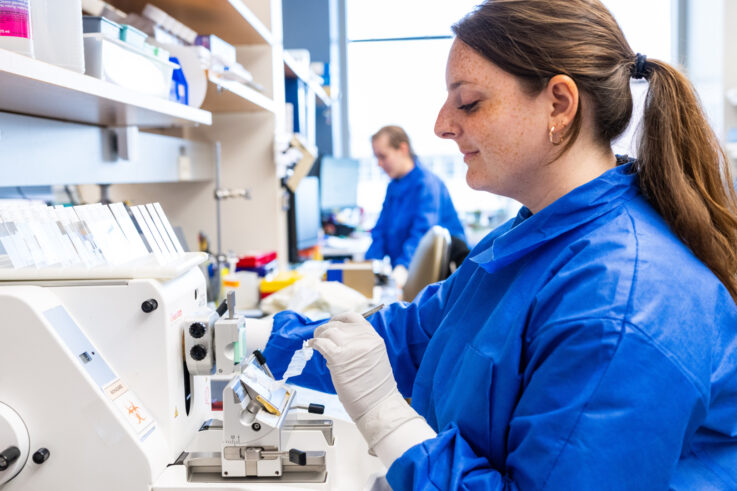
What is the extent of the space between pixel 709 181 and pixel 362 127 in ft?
16.8

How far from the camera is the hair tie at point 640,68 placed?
3.28ft

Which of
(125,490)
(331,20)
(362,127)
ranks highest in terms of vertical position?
(331,20)

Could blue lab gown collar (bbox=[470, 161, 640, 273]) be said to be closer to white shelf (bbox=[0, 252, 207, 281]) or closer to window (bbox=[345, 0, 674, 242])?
white shelf (bbox=[0, 252, 207, 281])

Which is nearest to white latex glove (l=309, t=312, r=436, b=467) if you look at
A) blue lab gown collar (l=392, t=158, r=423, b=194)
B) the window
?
blue lab gown collar (l=392, t=158, r=423, b=194)

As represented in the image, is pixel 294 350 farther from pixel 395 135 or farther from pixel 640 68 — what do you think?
pixel 395 135

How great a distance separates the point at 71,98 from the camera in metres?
1.22

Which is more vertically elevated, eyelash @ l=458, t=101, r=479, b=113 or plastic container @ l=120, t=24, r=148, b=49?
plastic container @ l=120, t=24, r=148, b=49

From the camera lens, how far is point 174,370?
999 mm

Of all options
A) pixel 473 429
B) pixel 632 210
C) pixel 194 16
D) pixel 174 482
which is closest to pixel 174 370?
pixel 174 482

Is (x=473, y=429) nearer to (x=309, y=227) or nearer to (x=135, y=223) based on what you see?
(x=135, y=223)

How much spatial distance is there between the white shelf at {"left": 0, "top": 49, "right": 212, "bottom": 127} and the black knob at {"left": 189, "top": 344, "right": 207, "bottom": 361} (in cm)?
49

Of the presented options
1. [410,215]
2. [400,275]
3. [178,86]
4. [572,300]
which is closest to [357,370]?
[572,300]

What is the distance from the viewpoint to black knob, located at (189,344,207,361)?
101 cm

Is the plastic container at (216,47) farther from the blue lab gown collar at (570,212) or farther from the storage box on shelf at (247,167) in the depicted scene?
the blue lab gown collar at (570,212)
